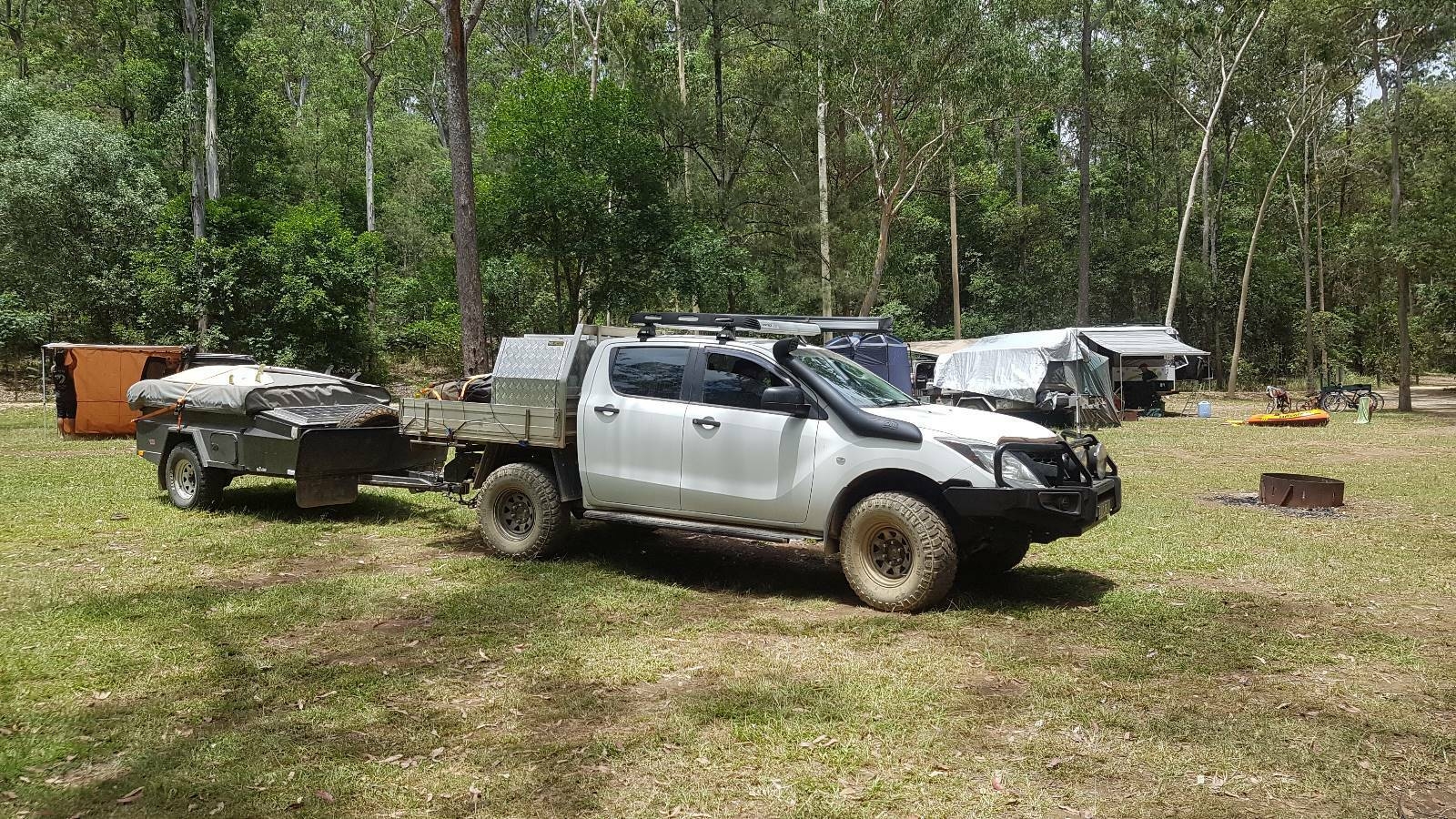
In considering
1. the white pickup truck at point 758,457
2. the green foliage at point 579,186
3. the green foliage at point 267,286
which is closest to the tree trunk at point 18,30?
the green foliage at point 267,286

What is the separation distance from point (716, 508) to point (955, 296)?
3217 cm

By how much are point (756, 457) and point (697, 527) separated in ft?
2.52

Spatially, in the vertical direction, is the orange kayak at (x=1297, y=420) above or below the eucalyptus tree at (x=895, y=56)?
below

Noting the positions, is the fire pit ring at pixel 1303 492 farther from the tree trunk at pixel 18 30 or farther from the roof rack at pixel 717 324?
the tree trunk at pixel 18 30

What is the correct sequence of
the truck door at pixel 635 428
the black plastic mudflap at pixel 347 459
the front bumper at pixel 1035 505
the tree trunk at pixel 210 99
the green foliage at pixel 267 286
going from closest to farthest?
the front bumper at pixel 1035 505, the truck door at pixel 635 428, the black plastic mudflap at pixel 347 459, the green foliage at pixel 267 286, the tree trunk at pixel 210 99

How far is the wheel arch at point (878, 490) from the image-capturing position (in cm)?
620

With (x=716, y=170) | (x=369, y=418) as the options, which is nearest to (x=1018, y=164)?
(x=716, y=170)

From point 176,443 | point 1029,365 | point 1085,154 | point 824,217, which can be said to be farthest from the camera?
point 1085,154

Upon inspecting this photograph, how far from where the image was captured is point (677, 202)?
30047 mm

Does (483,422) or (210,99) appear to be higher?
(210,99)

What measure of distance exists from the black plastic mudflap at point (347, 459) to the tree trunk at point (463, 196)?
4610mm

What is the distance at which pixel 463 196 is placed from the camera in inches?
557

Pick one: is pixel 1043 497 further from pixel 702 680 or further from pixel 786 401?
pixel 702 680

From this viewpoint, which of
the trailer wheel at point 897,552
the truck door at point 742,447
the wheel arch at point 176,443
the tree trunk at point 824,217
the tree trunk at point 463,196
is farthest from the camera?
the tree trunk at point 824,217
